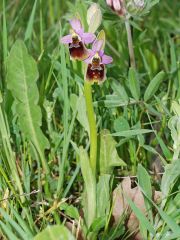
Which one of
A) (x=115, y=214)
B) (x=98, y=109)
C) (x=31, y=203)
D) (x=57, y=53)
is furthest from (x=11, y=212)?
(x=57, y=53)

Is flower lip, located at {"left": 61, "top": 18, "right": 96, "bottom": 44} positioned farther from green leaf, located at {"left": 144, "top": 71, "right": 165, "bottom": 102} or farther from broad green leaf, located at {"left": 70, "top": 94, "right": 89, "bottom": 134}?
green leaf, located at {"left": 144, "top": 71, "right": 165, "bottom": 102}

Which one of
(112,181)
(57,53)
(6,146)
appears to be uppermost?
(57,53)

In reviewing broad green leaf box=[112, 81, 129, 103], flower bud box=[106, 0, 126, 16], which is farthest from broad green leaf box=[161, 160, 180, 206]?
flower bud box=[106, 0, 126, 16]

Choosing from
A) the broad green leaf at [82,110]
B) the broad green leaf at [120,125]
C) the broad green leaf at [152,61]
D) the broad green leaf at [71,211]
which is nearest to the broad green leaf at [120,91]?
the broad green leaf at [120,125]

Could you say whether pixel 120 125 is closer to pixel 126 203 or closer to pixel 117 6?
pixel 126 203

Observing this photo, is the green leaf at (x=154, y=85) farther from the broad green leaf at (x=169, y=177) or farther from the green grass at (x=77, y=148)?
the broad green leaf at (x=169, y=177)

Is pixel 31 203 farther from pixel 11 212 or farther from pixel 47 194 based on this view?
pixel 11 212
